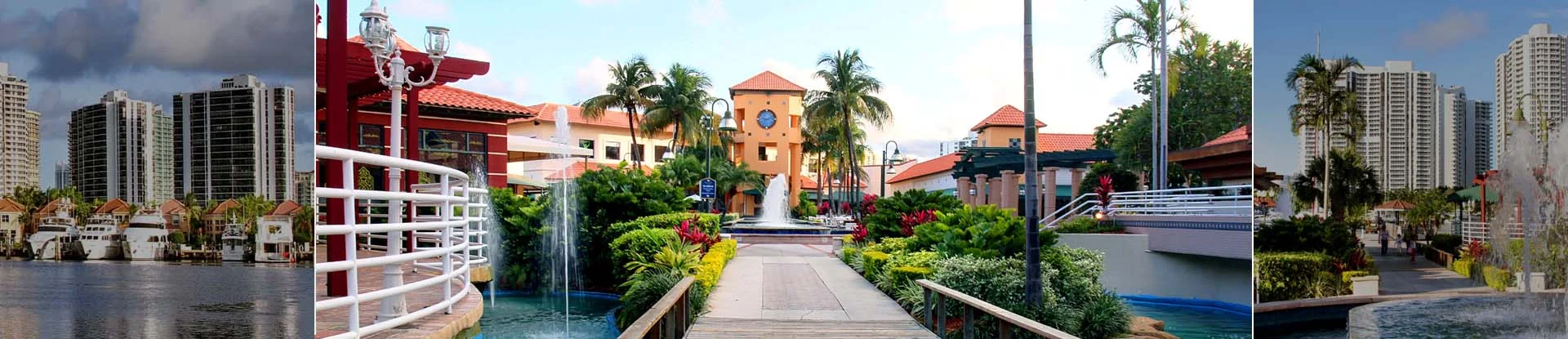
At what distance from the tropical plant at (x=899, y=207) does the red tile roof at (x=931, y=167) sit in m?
28.6

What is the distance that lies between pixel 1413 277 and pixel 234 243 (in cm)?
968

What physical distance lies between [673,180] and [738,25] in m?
12.4

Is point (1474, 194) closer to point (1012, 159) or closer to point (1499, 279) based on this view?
point (1499, 279)

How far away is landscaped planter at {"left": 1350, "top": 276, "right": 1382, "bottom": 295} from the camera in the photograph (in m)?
9.79

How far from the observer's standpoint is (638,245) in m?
17.6

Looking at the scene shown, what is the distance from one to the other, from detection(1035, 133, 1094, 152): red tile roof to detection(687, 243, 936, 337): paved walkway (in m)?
42.1

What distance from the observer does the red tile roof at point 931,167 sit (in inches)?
2215

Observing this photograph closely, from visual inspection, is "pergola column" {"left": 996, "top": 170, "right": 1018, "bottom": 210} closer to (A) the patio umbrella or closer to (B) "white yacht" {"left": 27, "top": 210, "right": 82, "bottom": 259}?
(A) the patio umbrella

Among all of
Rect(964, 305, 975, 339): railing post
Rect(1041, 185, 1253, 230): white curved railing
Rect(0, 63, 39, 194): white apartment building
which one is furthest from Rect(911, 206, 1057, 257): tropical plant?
Rect(0, 63, 39, 194): white apartment building

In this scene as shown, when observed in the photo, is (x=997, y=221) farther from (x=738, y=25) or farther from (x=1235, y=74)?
(x=738, y=25)

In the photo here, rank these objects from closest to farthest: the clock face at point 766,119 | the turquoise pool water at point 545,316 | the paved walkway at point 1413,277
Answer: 1. the paved walkway at point 1413,277
2. the turquoise pool water at point 545,316
3. the clock face at point 766,119

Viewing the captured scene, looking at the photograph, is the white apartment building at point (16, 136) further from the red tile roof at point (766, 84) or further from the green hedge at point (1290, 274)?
the red tile roof at point (766, 84)

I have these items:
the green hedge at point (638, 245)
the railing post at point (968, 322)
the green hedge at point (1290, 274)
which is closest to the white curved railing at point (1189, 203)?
the green hedge at point (1290, 274)

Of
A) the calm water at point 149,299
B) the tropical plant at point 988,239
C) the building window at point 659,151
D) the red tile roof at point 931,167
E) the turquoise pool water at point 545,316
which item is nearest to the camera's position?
the calm water at point 149,299
